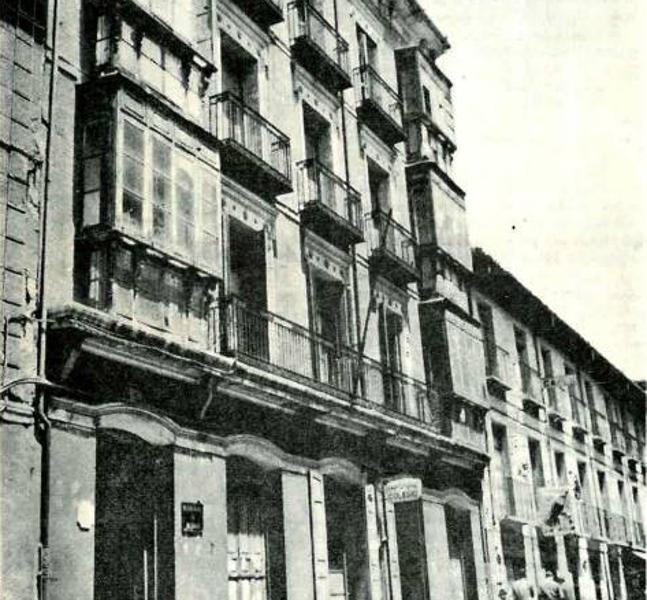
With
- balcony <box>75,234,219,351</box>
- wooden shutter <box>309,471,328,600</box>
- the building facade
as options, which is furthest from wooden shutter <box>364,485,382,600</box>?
balcony <box>75,234,219,351</box>

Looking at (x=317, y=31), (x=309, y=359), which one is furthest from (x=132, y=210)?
(x=317, y=31)

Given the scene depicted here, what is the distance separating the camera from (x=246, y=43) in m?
13.9

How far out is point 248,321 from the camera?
495 inches

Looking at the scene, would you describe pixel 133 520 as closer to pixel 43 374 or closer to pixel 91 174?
pixel 43 374

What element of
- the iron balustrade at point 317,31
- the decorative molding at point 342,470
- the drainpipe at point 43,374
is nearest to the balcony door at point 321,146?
the iron balustrade at point 317,31

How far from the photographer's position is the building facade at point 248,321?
8922 mm

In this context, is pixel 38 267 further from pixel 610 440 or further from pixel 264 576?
pixel 610 440

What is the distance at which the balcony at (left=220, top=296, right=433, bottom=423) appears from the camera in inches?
468

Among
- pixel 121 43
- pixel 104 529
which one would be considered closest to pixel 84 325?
pixel 104 529

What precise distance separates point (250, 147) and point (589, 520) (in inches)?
657

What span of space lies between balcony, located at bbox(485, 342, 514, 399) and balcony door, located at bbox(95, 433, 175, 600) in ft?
37.6

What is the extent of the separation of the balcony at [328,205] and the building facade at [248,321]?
60 millimetres

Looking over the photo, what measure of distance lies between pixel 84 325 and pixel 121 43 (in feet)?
11.7

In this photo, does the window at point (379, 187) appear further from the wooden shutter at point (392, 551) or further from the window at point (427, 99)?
the wooden shutter at point (392, 551)
